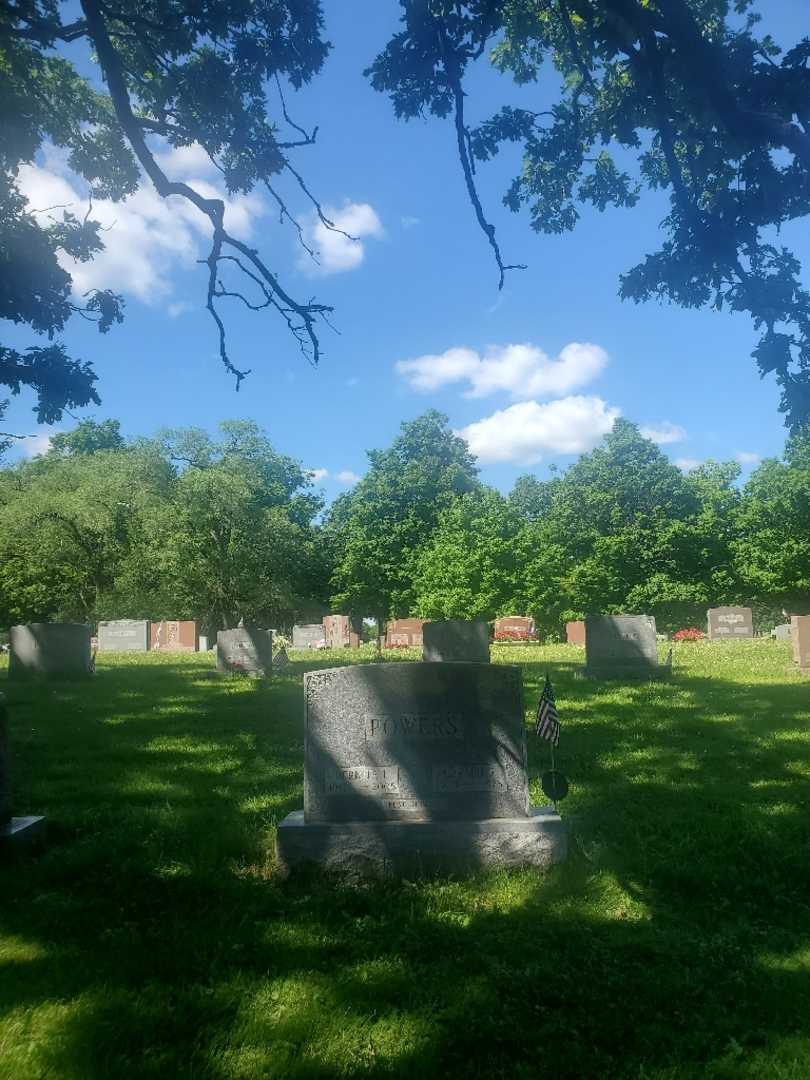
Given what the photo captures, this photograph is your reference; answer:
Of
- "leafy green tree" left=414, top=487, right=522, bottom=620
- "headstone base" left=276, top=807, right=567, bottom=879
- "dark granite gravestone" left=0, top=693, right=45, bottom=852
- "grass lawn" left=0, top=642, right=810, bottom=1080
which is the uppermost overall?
"leafy green tree" left=414, top=487, right=522, bottom=620

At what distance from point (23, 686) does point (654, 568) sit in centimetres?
3933

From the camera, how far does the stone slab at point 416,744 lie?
527cm

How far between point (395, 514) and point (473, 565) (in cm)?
1265

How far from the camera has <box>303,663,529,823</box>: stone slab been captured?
5.27 meters

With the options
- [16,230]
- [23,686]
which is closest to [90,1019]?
[16,230]

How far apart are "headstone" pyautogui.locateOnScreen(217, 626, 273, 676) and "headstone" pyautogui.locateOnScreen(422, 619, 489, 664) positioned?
12.5ft

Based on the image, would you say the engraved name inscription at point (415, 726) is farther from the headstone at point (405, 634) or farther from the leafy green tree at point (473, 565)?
the headstone at point (405, 634)

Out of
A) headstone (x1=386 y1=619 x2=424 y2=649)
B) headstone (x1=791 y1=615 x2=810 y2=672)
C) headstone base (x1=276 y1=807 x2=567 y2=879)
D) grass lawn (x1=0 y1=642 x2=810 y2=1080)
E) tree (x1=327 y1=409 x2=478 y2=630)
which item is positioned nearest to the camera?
grass lawn (x1=0 y1=642 x2=810 y2=1080)

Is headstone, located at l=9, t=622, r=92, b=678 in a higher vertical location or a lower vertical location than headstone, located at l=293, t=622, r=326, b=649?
higher

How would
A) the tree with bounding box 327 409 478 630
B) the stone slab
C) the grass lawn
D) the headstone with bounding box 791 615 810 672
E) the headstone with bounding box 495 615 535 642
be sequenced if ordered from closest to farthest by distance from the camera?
the grass lawn, the stone slab, the headstone with bounding box 791 615 810 672, the headstone with bounding box 495 615 535 642, the tree with bounding box 327 409 478 630

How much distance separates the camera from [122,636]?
1314 inches

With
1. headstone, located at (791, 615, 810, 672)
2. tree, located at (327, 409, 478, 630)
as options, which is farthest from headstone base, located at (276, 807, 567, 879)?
tree, located at (327, 409, 478, 630)

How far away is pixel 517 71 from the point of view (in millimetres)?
10500

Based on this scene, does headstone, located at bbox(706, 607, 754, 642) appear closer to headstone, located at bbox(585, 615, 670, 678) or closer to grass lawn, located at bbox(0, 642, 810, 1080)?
headstone, located at bbox(585, 615, 670, 678)
